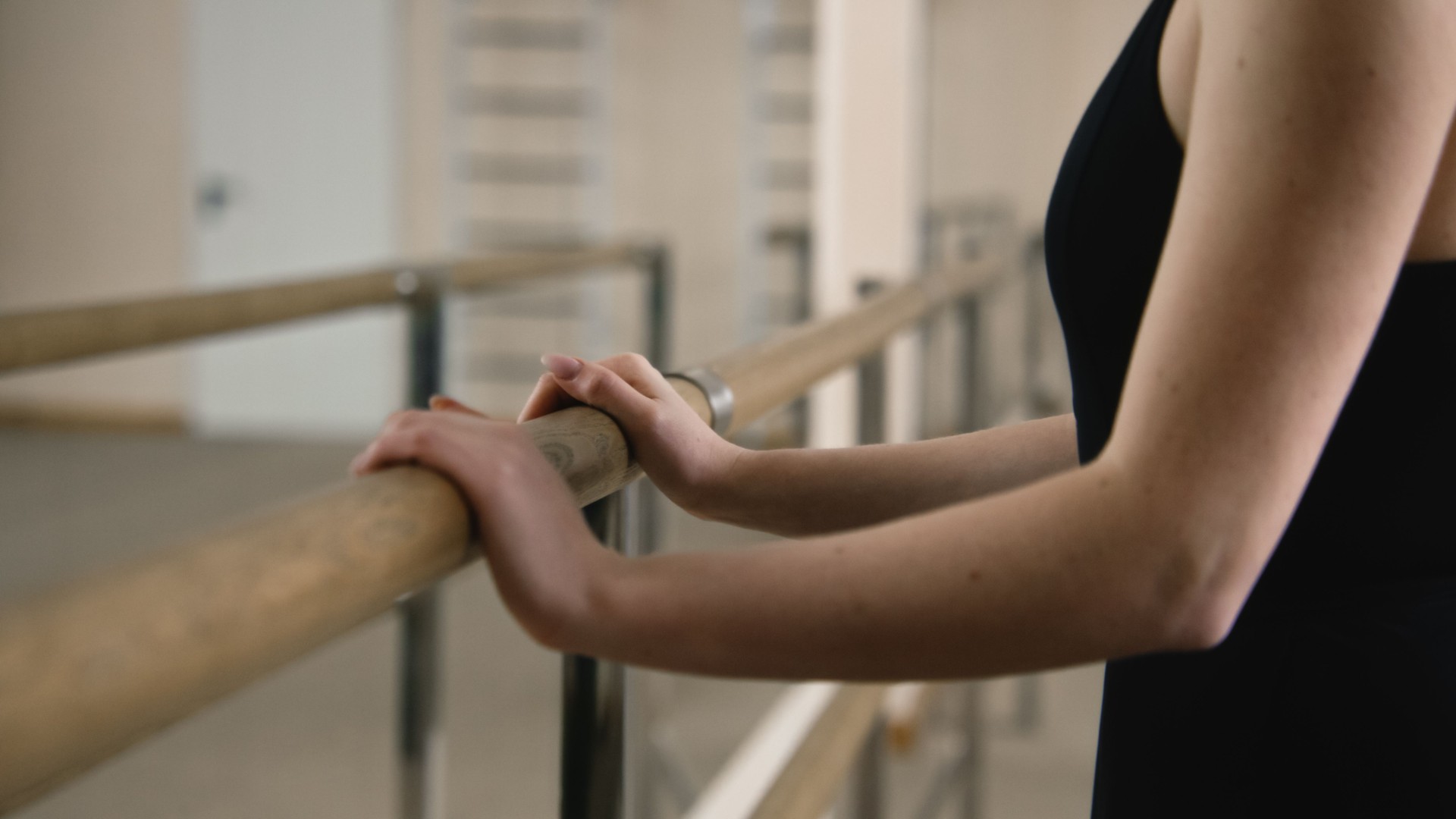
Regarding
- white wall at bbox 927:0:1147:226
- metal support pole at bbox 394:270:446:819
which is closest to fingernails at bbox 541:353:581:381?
metal support pole at bbox 394:270:446:819

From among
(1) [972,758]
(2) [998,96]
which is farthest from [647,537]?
(2) [998,96]

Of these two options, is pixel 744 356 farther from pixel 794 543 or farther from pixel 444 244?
pixel 444 244

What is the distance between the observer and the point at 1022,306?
3988 millimetres

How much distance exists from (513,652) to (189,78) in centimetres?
339

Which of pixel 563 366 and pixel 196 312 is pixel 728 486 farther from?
pixel 196 312

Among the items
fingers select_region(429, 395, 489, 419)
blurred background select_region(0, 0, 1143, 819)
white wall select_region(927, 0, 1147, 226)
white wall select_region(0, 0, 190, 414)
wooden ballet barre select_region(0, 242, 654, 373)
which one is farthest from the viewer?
white wall select_region(0, 0, 190, 414)

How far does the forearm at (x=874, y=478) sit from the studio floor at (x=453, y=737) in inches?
50.3

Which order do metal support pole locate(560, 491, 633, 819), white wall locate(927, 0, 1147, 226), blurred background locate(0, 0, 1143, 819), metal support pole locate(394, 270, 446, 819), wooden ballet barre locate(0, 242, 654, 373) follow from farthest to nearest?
blurred background locate(0, 0, 1143, 819) → white wall locate(927, 0, 1147, 226) → metal support pole locate(394, 270, 446, 819) → wooden ballet barre locate(0, 242, 654, 373) → metal support pole locate(560, 491, 633, 819)

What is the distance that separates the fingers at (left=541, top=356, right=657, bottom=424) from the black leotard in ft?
0.62

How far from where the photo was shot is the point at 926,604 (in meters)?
0.42

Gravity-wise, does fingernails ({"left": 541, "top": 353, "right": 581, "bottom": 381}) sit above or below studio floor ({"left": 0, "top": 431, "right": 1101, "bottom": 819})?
above

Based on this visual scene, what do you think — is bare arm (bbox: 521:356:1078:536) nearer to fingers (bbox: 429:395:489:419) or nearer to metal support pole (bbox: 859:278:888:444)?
fingers (bbox: 429:395:489:419)

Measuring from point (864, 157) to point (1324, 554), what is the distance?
1869 mm

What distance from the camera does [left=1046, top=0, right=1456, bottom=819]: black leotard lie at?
0.49 m
